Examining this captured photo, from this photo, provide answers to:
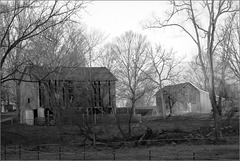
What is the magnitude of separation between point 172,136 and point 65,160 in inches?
438

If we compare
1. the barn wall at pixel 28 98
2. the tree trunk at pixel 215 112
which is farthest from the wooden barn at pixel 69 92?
the tree trunk at pixel 215 112

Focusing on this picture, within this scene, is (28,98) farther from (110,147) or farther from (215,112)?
(215,112)

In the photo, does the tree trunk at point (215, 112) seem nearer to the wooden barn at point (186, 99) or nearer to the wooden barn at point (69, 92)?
the wooden barn at point (69, 92)

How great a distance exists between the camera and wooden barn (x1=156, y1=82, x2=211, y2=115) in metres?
66.8

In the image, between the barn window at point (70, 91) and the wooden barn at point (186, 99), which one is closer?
the barn window at point (70, 91)

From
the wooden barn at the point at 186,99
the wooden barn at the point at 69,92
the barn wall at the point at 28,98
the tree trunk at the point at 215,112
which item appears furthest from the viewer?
the wooden barn at the point at 186,99

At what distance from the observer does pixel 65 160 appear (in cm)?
2341

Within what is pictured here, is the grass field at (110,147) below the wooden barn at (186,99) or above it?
below

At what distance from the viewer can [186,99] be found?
73688mm

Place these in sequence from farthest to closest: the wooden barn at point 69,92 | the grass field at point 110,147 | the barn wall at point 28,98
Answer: the barn wall at point 28,98 < the wooden barn at point 69,92 < the grass field at point 110,147

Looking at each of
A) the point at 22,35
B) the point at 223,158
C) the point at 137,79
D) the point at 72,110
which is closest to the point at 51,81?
the point at 72,110

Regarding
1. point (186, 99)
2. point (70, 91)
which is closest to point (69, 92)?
point (70, 91)

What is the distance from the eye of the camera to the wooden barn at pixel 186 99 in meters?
66.8

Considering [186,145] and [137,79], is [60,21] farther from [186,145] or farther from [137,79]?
[137,79]
